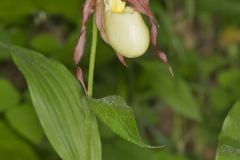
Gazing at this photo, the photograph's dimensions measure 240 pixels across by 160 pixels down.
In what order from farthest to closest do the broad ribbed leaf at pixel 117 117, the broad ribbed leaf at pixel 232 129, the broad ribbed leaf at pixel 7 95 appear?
the broad ribbed leaf at pixel 7 95 < the broad ribbed leaf at pixel 232 129 < the broad ribbed leaf at pixel 117 117

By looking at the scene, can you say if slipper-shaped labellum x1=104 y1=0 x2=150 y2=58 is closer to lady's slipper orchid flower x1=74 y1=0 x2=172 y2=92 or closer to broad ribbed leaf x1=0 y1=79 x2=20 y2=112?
lady's slipper orchid flower x1=74 y1=0 x2=172 y2=92

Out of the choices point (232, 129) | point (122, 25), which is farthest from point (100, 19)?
point (232, 129)

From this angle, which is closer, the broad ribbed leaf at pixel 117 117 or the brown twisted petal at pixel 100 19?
the broad ribbed leaf at pixel 117 117

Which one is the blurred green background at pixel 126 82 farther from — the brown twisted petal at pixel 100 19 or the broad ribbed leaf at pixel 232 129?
the broad ribbed leaf at pixel 232 129

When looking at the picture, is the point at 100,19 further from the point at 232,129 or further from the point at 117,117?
the point at 232,129

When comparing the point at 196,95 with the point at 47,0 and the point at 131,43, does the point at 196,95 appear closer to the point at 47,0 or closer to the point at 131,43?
the point at 47,0

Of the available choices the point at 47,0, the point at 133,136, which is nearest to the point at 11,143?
the point at 47,0

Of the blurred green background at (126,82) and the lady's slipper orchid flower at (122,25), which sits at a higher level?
the lady's slipper orchid flower at (122,25)

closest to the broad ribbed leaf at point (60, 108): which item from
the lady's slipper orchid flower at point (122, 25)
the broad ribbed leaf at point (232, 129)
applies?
the lady's slipper orchid flower at point (122, 25)
